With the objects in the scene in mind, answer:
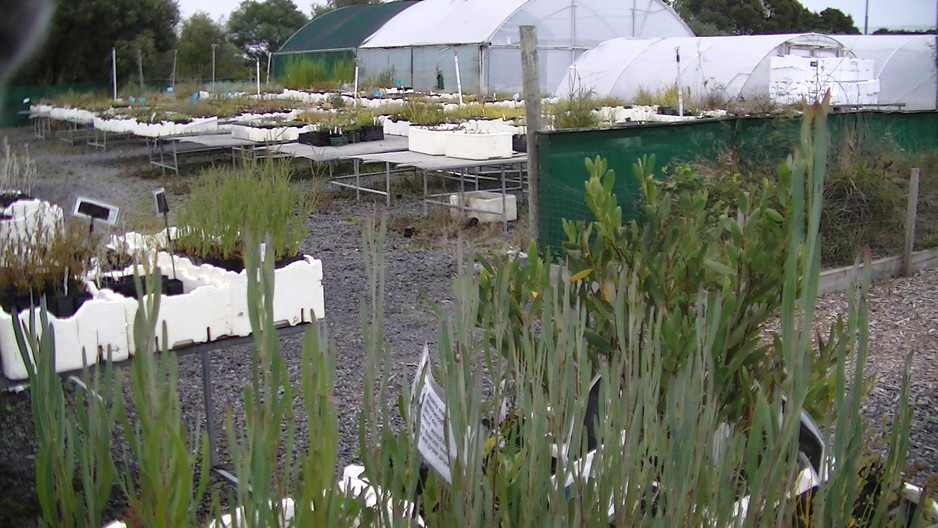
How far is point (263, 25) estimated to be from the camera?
39125mm

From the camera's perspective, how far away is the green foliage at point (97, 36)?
2.39ft

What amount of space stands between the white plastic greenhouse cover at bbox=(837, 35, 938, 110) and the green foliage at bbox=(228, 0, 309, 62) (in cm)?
2784

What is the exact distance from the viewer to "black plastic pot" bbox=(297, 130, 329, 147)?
32.9 feet

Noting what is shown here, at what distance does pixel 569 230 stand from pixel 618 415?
1.20 meters

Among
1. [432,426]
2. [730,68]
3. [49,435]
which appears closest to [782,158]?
[432,426]

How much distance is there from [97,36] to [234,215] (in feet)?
8.07

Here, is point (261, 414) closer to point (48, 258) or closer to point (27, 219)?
point (48, 258)

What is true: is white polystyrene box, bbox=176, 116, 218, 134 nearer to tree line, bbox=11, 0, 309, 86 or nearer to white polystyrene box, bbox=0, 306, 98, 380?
white polystyrene box, bbox=0, 306, 98, 380

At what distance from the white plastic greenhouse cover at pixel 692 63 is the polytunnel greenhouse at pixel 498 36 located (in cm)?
145

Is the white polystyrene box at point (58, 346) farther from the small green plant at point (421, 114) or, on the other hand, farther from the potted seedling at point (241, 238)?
the small green plant at point (421, 114)

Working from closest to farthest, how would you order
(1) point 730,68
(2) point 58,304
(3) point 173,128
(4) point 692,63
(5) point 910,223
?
(2) point 58,304, (5) point 910,223, (3) point 173,128, (1) point 730,68, (4) point 692,63

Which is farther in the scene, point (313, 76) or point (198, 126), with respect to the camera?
→ point (313, 76)

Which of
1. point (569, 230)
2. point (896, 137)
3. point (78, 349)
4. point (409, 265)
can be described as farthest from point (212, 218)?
point (896, 137)

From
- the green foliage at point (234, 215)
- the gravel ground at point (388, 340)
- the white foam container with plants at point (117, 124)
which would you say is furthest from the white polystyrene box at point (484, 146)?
the white foam container with plants at point (117, 124)
